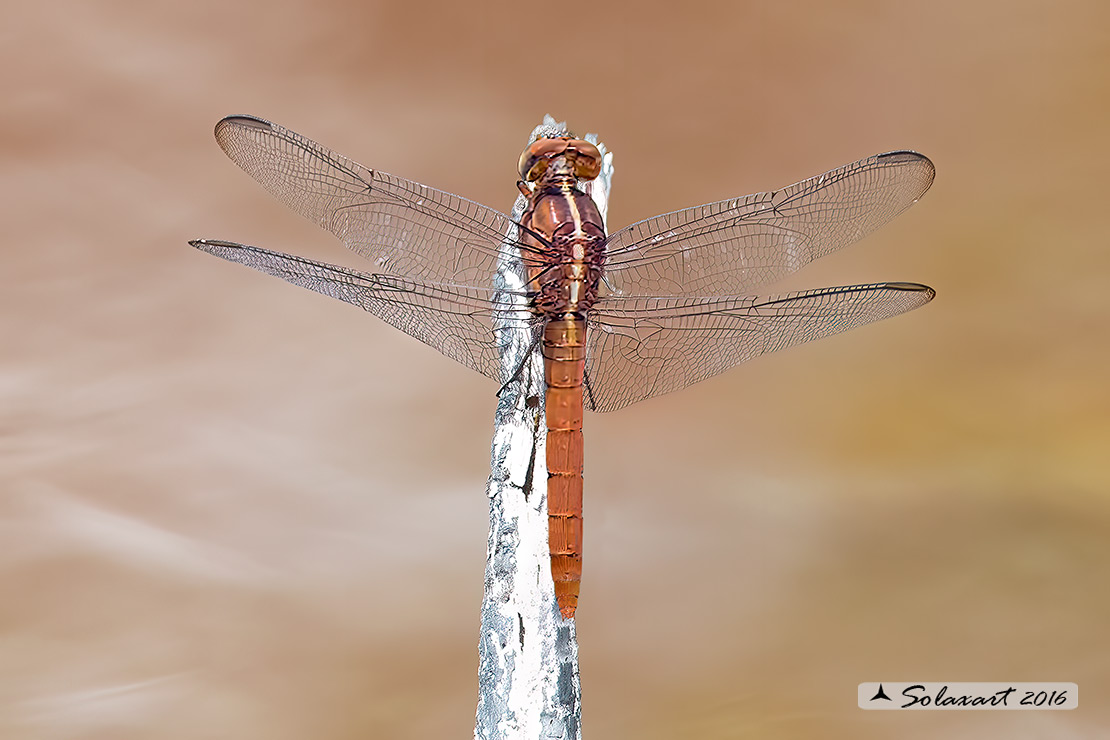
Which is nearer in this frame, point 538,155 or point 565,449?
point 565,449

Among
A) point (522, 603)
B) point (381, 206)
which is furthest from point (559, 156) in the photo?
point (522, 603)

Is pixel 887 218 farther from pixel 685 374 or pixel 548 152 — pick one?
pixel 548 152

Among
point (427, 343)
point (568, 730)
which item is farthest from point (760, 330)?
point (568, 730)

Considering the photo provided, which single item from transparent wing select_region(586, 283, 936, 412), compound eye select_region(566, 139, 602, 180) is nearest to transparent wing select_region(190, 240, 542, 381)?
transparent wing select_region(586, 283, 936, 412)

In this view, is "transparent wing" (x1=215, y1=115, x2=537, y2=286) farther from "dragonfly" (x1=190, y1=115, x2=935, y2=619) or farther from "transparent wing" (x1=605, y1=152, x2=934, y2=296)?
"transparent wing" (x1=605, y1=152, x2=934, y2=296)

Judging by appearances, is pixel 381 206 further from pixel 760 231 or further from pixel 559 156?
pixel 760 231

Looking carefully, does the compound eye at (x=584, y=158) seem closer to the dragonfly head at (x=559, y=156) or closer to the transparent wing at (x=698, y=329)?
the dragonfly head at (x=559, y=156)

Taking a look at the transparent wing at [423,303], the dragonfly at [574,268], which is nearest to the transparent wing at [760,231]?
the dragonfly at [574,268]
